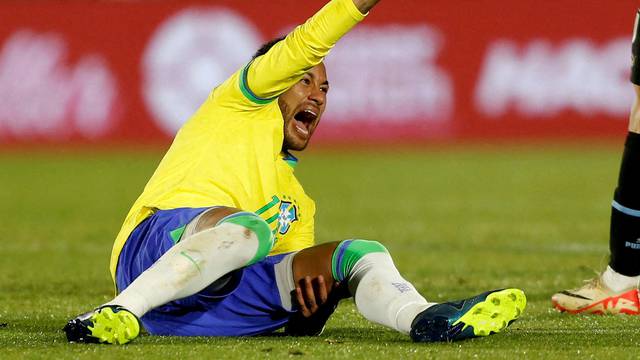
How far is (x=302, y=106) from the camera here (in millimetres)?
5023

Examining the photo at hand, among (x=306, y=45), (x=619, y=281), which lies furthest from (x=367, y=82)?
(x=306, y=45)

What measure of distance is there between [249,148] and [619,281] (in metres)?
1.77

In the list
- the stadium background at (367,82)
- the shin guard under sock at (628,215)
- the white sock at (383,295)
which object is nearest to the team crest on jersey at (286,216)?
the white sock at (383,295)

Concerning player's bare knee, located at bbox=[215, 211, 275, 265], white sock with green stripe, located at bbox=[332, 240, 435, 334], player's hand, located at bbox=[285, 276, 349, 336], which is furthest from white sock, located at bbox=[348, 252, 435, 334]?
player's bare knee, located at bbox=[215, 211, 275, 265]

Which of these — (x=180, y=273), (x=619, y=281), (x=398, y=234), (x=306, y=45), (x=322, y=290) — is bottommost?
(x=398, y=234)

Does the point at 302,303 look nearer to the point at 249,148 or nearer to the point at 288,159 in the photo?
the point at 249,148

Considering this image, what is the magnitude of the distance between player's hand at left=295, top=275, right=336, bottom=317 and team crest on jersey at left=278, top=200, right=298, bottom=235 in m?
0.40

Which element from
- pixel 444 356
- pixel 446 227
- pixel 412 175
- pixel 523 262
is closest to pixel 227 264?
pixel 444 356

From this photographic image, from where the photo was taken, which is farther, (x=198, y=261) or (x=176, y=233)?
(x=176, y=233)

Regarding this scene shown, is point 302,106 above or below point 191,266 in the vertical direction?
above

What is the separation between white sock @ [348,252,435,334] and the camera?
13.5 ft

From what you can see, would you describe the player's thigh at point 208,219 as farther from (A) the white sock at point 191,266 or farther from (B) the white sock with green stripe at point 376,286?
(B) the white sock with green stripe at point 376,286

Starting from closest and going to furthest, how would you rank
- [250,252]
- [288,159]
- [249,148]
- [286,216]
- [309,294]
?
[250,252], [309,294], [249,148], [286,216], [288,159]

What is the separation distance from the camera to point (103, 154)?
17.0 m
